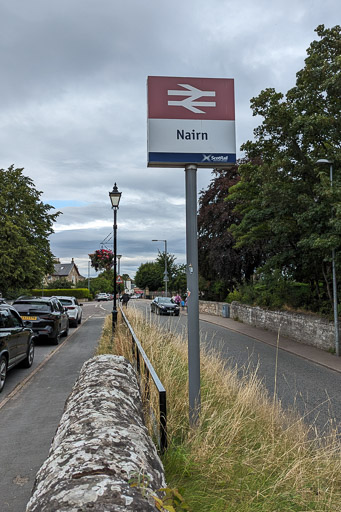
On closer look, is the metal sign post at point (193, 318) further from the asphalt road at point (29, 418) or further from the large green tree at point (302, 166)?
the large green tree at point (302, 166)

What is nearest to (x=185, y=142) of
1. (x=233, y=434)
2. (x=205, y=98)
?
(x=205, y=98)

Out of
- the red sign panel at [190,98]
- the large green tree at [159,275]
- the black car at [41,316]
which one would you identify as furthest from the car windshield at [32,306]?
the large green tree at [159,275]

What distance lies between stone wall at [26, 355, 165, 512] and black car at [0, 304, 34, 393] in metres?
5.46

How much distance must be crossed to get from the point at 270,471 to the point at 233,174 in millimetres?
27886

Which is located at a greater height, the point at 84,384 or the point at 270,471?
the point at 84,384

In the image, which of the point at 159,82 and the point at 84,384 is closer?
the point at 84,384

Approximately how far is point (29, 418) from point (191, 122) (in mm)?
4981

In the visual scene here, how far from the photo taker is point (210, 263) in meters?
29.4

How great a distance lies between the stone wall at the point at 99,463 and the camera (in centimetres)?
193

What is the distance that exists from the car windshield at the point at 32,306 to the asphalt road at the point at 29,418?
94.3 inches

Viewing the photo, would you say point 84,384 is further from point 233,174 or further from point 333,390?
point 233,174

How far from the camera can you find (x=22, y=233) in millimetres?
29984

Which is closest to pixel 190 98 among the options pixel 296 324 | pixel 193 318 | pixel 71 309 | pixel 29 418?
pixel 193 318

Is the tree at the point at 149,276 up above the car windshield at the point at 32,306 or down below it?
above
